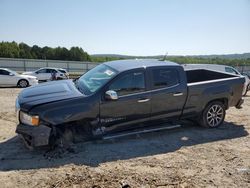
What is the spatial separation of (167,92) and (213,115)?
1.67 meters

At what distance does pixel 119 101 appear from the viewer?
606cm

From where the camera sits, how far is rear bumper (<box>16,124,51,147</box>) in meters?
5.33

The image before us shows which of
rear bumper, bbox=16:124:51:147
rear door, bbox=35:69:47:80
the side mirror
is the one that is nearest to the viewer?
rear bumper, bbox=16:124:51:147

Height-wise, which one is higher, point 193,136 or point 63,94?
point 63,94

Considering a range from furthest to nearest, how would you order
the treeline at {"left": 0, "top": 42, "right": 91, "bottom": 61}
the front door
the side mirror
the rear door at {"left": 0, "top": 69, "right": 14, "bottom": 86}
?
the treeline at {"left": 0, "top": 42, "right": 91, "bottom": 61} → the rear door at {"left": 0, "top": 69, "right": 14, "bottom": 86} → the front door → the side mirror

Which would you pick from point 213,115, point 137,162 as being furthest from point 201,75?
point 137,162

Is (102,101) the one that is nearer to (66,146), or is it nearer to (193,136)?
(66,146)

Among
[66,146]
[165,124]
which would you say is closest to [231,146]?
[165,124]

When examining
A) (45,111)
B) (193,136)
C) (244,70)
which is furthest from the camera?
(244,70)

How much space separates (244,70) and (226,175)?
36.0m

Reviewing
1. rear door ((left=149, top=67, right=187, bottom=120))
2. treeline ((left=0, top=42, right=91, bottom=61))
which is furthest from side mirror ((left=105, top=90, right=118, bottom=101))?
treeline ((left=0, top=42, right=91, bottom=61))

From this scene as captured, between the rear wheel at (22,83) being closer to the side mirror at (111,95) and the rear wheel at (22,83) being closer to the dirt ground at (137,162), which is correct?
the dirt ground at (137,162)

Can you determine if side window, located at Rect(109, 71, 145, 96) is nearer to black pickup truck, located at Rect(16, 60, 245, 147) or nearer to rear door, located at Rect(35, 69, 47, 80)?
black pickup truck, located at Rect(16, 60, 245, 147)

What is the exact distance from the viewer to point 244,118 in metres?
8.81
